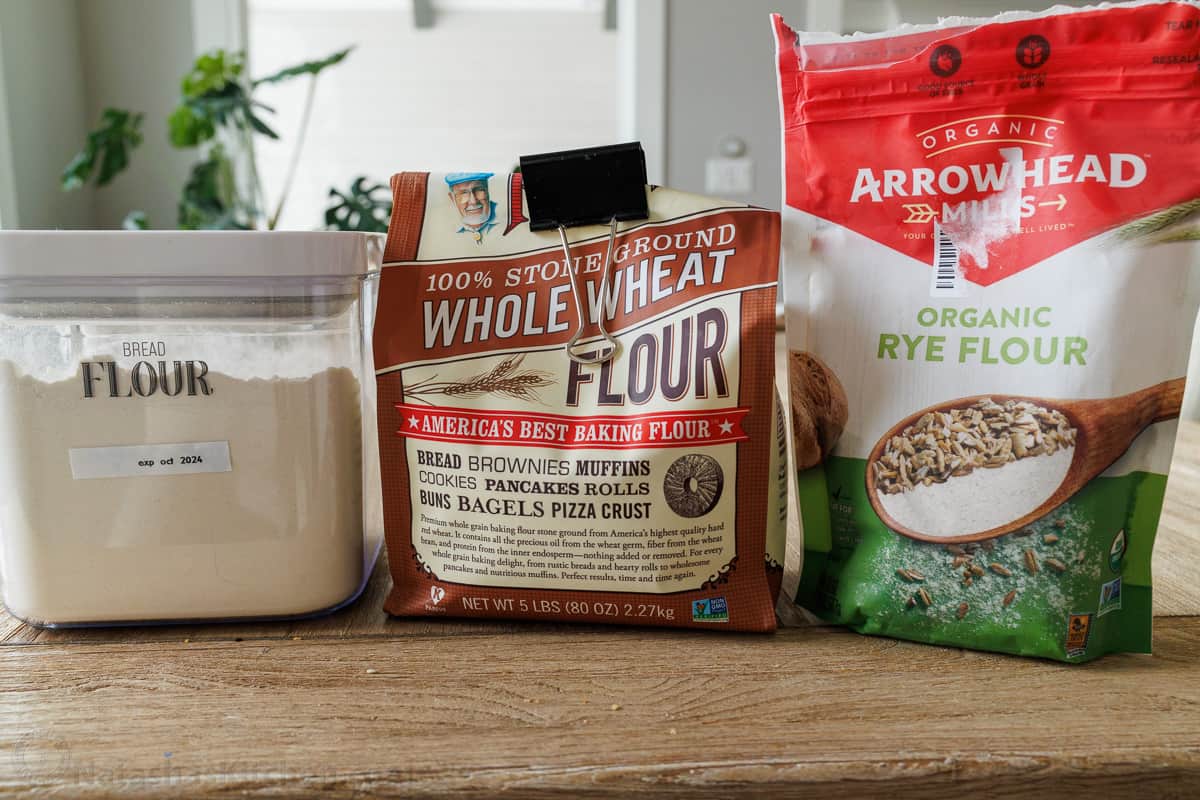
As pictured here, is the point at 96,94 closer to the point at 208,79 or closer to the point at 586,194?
the point at 208,79

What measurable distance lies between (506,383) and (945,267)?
0.88 ft

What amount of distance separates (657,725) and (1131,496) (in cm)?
30

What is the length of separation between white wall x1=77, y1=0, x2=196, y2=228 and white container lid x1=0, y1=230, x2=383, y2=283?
2.47m

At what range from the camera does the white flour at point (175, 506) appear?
19.4 inches

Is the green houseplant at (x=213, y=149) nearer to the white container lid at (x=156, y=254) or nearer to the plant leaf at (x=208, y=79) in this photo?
the plant leaf at (x=208, y=79)

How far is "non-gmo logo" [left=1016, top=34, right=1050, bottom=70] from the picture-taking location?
18.5 inches

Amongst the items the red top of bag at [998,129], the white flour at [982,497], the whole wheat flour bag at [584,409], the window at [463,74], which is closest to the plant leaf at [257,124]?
the whole wheat flour bag at [584,409]

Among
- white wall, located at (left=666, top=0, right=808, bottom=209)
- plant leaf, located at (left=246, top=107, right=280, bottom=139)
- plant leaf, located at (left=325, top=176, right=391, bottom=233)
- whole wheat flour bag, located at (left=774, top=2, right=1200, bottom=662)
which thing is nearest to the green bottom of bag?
whole wheat flour bag, located at (left=774, top=2, right=1200, bottom=662)

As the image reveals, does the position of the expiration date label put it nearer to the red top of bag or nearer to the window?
the red top of bag

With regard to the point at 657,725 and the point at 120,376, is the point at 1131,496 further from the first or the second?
the point at 120,376

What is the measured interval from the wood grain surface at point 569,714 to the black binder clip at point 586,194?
0.64 ft

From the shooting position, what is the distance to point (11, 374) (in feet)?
1.60

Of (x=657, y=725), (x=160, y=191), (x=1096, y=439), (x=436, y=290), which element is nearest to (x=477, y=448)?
(x=436, y=290)

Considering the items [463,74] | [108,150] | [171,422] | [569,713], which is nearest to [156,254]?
[171,422]
